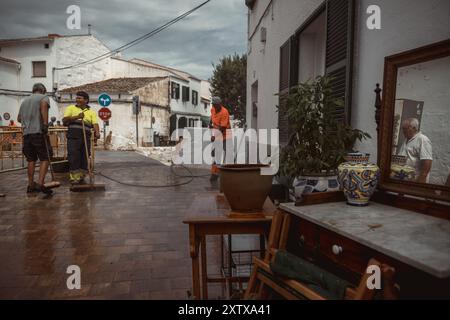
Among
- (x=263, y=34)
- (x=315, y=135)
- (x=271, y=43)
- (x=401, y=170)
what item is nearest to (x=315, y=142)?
(x=315, y=135)

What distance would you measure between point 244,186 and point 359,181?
0.68 metres

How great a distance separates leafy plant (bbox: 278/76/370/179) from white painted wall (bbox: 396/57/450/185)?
0.68 metres

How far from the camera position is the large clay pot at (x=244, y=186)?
2.26 metres

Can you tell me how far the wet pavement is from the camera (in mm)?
2963

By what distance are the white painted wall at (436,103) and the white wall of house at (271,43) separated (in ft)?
9.59

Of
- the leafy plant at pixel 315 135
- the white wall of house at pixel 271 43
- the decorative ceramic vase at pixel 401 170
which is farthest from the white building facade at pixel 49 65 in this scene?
the decorative ceramic vase at pixel 401 170


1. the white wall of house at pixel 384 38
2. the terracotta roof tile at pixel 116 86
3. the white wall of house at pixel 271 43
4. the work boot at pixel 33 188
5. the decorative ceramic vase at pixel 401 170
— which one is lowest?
the work boot at pixel 33 188

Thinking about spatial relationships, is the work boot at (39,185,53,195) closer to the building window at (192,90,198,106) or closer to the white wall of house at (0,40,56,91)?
the white wall of house at (0,40,56,91)

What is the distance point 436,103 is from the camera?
2061 mm

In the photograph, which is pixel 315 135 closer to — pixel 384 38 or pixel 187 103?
pixel 384 38

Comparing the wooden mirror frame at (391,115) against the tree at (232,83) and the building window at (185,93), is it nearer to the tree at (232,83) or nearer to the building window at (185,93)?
the tree at (232,83)

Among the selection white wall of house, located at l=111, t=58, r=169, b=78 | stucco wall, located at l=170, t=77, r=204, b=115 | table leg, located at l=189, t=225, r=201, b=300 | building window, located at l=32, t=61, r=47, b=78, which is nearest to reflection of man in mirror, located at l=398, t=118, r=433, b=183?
table leg, located at l=189, t=225, r=201, b=300
